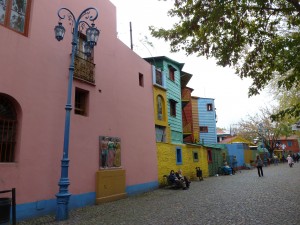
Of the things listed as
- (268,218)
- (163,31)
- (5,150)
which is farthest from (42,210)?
(163,31)

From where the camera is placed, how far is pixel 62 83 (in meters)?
10.0

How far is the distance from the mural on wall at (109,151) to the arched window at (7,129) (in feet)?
13.1

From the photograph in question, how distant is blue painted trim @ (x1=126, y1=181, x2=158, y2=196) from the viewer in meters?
13.4

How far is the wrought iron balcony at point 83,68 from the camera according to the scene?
10758mm

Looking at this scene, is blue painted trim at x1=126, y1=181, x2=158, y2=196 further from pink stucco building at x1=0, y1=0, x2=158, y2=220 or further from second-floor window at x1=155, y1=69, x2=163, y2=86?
second-floor window at x1=155, y1=69, x2=163, y2=86

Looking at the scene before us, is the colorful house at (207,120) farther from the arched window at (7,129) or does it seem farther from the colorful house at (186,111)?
the arched window at (7,129)

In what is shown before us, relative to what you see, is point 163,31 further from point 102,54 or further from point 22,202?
point 22,202

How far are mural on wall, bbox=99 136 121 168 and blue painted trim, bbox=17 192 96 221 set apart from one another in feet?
5.76

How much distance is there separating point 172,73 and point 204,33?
1274 cm

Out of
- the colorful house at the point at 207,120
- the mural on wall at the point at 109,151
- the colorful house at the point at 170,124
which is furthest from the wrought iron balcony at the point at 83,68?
the colorful house at the point at 207,120

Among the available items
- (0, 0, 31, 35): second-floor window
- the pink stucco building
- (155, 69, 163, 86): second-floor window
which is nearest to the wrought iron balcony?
the pink stucco building

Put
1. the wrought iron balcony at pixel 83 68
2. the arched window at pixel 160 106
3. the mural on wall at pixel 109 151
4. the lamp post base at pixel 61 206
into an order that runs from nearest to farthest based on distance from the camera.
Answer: the lamp post base at pixel 61 206 → the wrought iron balcony at pixel 83 68 → the mural on wall at pixel 109 151 → the arched window at pixel 160 106

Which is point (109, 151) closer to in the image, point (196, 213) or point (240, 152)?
point (196, 213)

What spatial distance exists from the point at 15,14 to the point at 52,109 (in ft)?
10.8
